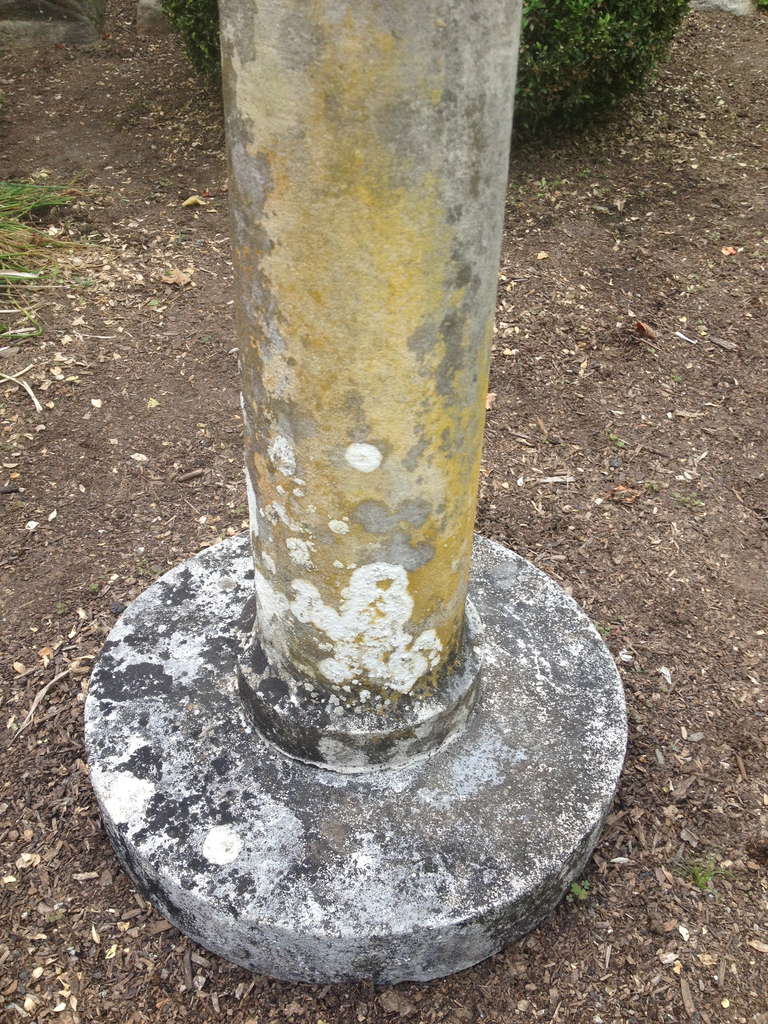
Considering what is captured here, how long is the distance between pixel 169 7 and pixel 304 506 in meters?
4.91

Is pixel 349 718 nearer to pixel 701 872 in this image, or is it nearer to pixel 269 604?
pixel 269 604

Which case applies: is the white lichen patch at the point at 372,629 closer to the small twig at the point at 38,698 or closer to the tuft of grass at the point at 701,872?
the tuft of grass at the point at 701,872

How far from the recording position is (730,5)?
6840mm

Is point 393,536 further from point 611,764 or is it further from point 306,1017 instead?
point 306,1017

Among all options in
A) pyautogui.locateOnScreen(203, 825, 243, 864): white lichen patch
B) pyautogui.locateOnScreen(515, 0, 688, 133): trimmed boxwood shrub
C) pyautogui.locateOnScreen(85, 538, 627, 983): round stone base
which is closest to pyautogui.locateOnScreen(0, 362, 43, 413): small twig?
pyautogui.locateOnScreen(85, 538, 627, 983): round stone base

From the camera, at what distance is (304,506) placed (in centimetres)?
174

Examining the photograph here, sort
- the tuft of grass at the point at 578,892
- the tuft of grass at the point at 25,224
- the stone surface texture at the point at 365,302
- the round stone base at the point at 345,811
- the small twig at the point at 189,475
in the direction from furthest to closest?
the tuft of grass at the point at 25,224
the small twig at the point at 189,475
the tuft of grass at the point at 578,892
the round stone base at the point at 345,811
the stone surface texture at the point at 365,302

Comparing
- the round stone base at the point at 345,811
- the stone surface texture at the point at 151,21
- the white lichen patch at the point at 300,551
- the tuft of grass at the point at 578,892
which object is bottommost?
the tuft of grass at the point at 578,892

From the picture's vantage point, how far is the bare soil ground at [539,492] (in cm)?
203

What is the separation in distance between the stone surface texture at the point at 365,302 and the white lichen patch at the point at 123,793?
1.53ft

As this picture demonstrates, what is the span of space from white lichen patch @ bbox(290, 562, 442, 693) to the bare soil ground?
721mm

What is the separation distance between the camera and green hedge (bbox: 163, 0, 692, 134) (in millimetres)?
4555

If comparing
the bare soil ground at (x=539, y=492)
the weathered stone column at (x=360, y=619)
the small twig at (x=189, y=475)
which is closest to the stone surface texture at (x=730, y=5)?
the bare soil ground at (x=539, y=492)

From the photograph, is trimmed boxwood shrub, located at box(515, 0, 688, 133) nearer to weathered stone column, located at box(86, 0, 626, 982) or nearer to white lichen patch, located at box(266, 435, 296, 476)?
weathered stone column, located at box(86, 0, 626, 982)
